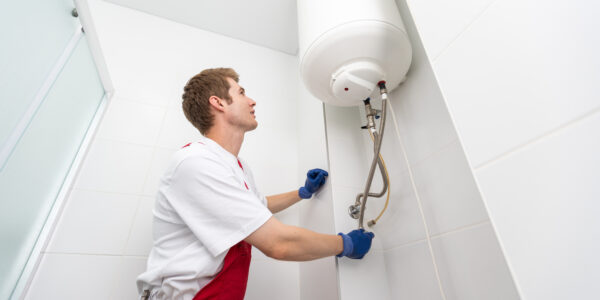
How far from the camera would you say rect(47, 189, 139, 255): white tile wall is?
3.08ft

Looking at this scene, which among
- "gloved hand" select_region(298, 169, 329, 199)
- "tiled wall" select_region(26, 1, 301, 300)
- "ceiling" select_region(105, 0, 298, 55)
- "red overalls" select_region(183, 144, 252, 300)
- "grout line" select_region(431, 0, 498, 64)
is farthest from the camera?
"ceiling" select_region(105, 0, 298, 55)

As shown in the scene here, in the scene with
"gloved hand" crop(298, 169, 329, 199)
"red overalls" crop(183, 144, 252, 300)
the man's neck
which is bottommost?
"red overalls" crop(183, 144, 252, 300)

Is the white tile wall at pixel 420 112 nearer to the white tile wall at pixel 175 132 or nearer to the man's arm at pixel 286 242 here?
the man's arm at pixel 286 242

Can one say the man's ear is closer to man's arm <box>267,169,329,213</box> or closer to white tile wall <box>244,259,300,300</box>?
man's arm <box>267,169,329,213</box>

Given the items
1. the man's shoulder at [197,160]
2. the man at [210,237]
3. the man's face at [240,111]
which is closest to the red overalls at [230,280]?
the man at [210,237]

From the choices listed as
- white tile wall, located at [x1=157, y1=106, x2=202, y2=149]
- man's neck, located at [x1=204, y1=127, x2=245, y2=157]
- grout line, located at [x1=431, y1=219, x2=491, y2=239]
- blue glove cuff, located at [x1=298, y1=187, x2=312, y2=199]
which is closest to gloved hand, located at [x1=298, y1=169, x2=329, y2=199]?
blue glove cuff, located at [x1=298, y1=187, x2=312, y2=199]

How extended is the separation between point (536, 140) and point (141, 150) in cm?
135

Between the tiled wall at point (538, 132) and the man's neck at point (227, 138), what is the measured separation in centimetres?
78

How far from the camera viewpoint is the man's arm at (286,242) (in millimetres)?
653

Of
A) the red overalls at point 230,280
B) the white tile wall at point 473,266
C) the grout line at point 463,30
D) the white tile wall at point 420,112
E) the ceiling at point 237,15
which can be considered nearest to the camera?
the grout line at point 463,30

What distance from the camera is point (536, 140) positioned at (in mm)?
287

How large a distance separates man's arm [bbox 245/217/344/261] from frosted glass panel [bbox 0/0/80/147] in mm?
704

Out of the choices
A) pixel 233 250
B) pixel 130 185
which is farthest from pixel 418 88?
pixel 130 185

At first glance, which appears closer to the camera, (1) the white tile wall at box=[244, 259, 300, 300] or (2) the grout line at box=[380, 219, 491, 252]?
(2) the grout line at box=[380, 219, 491, 252]
